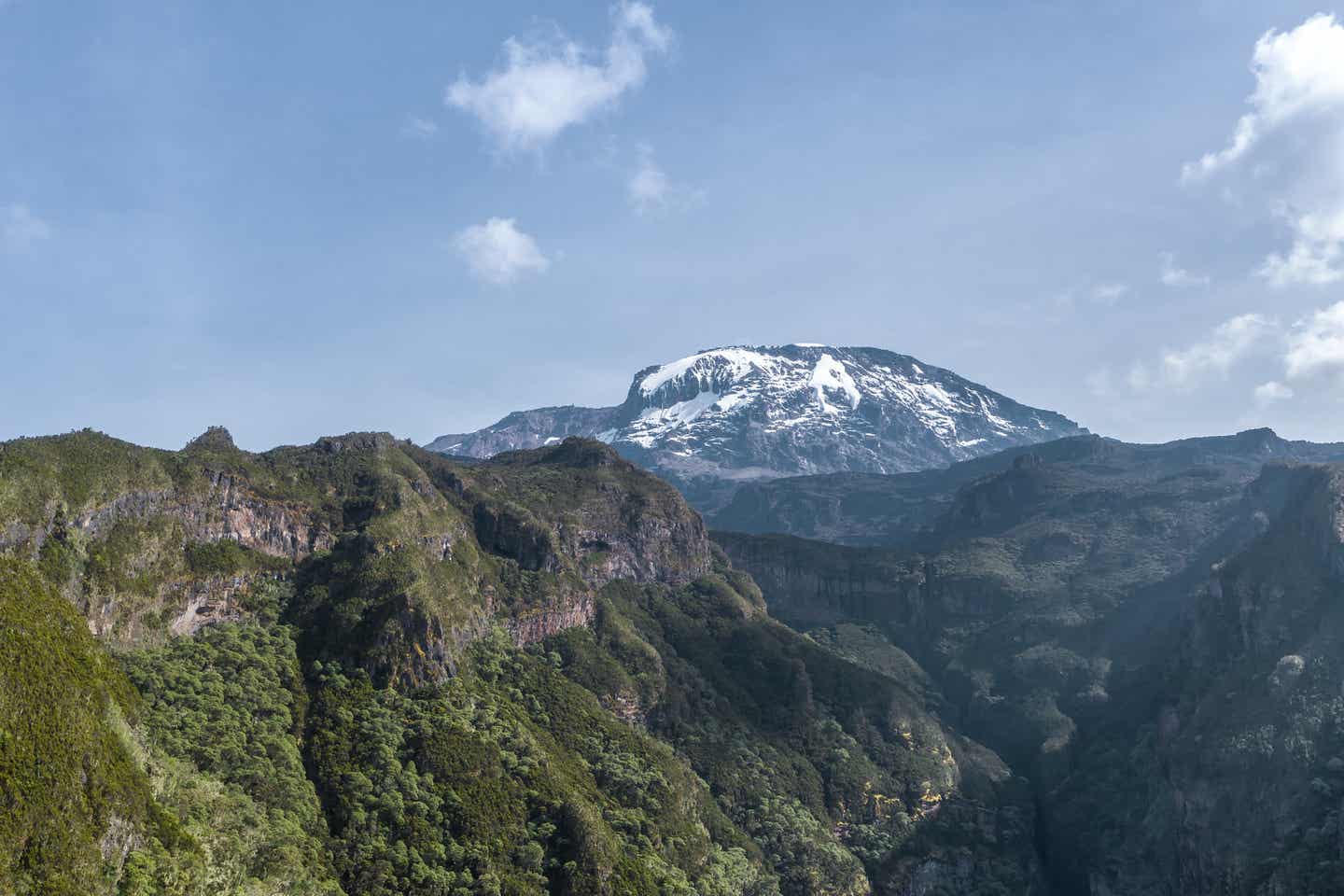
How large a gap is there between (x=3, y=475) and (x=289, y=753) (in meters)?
81.0

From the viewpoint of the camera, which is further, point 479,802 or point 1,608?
point 479,802

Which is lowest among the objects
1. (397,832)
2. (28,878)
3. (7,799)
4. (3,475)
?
(397,832)

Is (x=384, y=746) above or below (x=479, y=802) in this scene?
above

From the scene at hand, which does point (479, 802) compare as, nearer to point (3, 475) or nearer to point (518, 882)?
point (518, 882)

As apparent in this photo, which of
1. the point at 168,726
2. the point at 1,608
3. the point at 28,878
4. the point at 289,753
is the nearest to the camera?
the point at 28,878

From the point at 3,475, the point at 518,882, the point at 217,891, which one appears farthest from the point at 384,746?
the point at 3,475

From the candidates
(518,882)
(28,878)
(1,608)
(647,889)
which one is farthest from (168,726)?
(647,889)

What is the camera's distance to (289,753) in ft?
613

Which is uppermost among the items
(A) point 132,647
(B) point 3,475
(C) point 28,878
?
(B) point 3,475

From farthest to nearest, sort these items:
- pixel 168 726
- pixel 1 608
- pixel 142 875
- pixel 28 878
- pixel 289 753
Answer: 1. pixel 289 753
2. pixel 168 726
3. pixel 1 608
4. pixel 142 875
5. pixel 28 878

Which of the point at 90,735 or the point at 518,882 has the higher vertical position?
the point at 90,735

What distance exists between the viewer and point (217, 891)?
143 m

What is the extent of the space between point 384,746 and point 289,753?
18928mm

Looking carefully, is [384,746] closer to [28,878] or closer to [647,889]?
[647,889]
